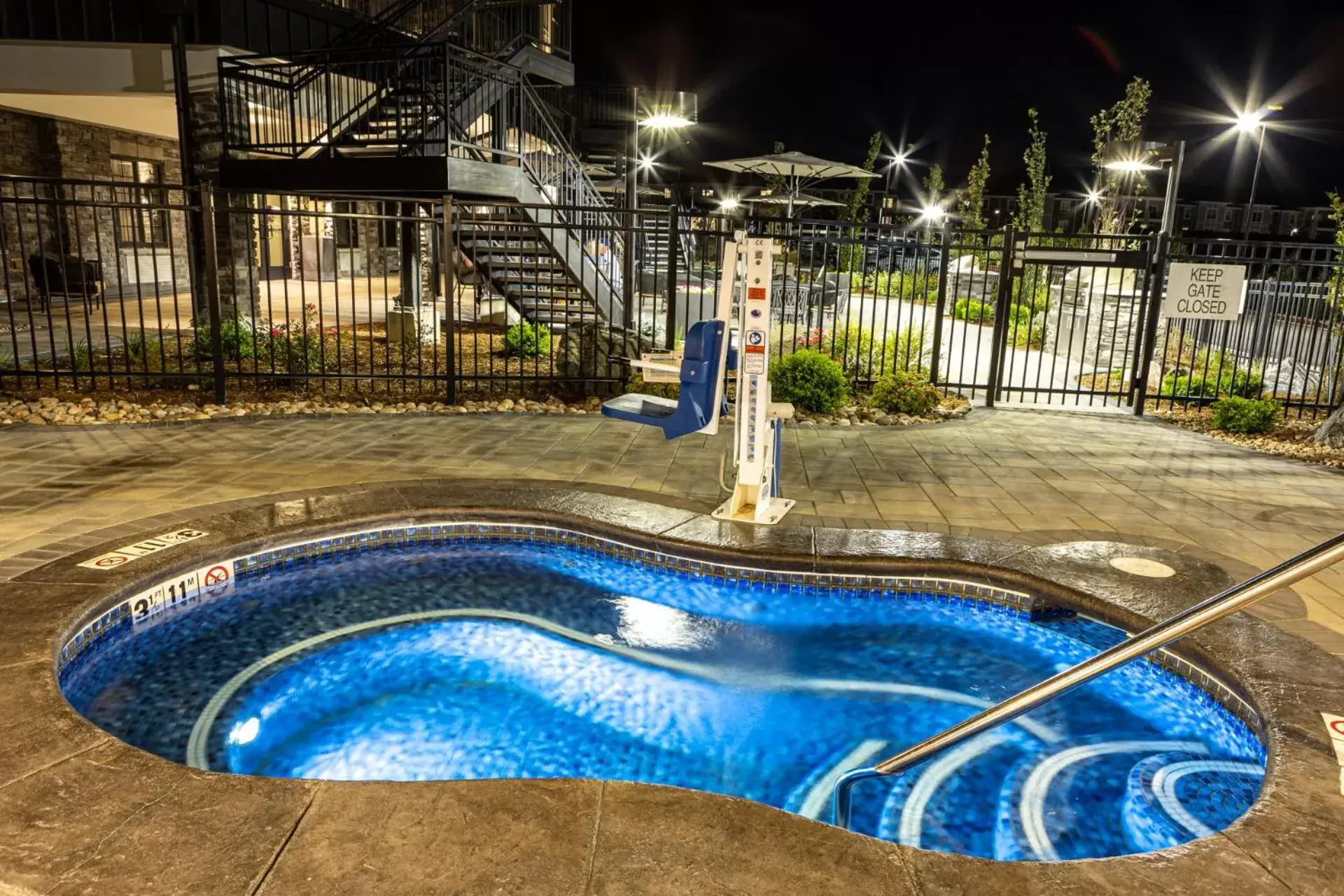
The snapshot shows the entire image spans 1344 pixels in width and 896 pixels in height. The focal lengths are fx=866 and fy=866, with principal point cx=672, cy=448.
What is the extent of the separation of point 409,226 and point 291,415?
19.7ft

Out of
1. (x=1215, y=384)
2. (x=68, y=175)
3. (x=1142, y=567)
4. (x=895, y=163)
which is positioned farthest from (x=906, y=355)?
(x=895, y=163)

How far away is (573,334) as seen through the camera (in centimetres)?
977

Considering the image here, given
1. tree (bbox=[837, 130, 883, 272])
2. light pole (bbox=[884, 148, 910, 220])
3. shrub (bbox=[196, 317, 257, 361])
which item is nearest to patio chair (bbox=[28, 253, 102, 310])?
shrub (bbox=[196, 317, 257, 361])

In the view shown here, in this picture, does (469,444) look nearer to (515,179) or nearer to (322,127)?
(515,179)

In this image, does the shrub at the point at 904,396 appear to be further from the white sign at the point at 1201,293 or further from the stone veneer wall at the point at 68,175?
the stone veneer wall at the point at 68,175

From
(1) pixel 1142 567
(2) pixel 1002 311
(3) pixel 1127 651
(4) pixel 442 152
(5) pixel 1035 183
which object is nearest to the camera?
(3) pixel 1127 651

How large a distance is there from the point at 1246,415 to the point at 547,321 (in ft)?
26.7

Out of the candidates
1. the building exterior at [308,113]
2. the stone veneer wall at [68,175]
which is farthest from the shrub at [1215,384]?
the stone veneer wall at [68,175]

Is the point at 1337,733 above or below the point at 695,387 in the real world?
below

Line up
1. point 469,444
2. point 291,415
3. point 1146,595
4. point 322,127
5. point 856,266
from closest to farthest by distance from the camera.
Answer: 1. point 1146,595
2. point 469,444
3. point 291,415
4. point 322,127
5. point 856,266

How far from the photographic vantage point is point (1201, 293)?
9.11 m

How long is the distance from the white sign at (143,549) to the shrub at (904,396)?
21.1 feet

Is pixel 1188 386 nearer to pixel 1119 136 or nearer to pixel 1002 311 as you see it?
pixel 1002 311

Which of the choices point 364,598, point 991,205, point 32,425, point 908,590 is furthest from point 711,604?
point 991,205
